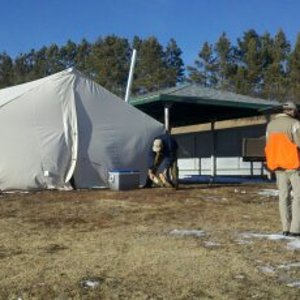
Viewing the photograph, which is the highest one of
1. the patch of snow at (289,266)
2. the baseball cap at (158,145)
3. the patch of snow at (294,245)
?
the baseball cap at (158,145)

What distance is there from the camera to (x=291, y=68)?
1971 inches

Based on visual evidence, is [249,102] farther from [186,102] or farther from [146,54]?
[146,54]

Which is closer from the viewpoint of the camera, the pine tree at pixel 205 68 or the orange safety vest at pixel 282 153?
the orange safety vest at pixel 282 153

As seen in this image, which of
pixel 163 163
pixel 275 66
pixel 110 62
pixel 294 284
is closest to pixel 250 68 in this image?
pixel 275 66

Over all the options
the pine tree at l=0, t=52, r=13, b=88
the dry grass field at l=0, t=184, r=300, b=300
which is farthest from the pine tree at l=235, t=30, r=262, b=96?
the dry grass field at l=0, t=184, r=300, b=300

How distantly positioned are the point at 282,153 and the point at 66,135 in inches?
432

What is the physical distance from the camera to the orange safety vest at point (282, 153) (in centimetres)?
835

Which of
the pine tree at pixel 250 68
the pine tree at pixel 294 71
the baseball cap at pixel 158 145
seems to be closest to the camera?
the baseball cap at pixel 158 145

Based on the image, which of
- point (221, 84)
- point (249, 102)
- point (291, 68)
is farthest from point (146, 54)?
point (249, 102)

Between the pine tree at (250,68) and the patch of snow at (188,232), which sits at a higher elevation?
the pine tree at (250,68)

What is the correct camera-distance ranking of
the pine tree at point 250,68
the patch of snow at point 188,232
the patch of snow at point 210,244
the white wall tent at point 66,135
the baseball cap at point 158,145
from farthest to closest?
the pine tree at point 250,68
the white wall tent at point 66,135
the baseball cap at point 158,145
the patch of snow at point 188,232
the patch of snow at point 210,244

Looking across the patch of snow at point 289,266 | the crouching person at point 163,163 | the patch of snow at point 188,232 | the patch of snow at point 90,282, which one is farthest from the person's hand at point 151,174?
the patch of snow at point 90,282

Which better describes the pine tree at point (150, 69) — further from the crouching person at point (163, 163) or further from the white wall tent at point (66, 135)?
the crouching person at point (163, 163)

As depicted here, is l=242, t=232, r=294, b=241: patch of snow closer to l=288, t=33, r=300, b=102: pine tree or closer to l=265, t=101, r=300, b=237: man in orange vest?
l=265, t=101, r=300, b=237: man in orange vest
